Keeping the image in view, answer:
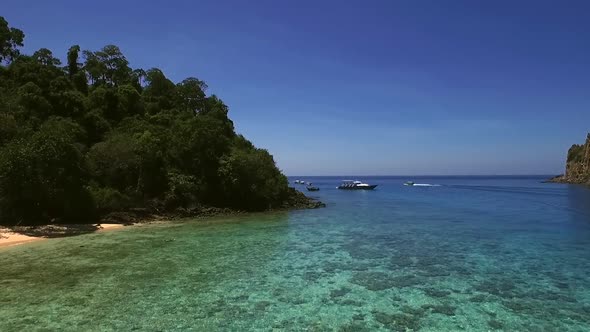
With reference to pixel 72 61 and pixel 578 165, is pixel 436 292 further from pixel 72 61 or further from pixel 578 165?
pixel 578 165

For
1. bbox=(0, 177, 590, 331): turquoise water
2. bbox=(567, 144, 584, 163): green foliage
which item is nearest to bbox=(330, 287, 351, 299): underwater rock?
bbox=(0, 177, 590, 331): turquoise water

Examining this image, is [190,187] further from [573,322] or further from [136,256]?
[573,322]

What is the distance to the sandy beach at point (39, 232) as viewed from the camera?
24406mm

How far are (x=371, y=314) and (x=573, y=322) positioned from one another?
5.99 m

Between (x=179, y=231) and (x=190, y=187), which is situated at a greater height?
(x=190, y=187)

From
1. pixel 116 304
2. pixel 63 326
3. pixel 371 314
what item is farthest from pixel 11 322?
pixel 371 314

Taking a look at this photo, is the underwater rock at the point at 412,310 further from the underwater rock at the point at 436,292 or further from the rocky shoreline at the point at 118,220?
the rocky shoreline at the point at 118,220

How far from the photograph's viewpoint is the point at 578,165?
134 meters

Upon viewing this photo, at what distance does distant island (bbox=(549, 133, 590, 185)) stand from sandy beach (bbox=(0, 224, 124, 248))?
135 m

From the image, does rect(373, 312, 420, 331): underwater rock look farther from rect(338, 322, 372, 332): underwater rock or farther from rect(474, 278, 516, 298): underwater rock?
rect(474, 278, 516, 298): underwater rock

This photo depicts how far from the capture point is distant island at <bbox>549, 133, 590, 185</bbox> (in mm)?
125375

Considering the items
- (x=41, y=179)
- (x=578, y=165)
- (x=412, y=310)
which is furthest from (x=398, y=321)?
(x=578, y=165)

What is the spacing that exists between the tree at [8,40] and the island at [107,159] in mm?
149

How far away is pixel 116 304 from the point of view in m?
13.0
